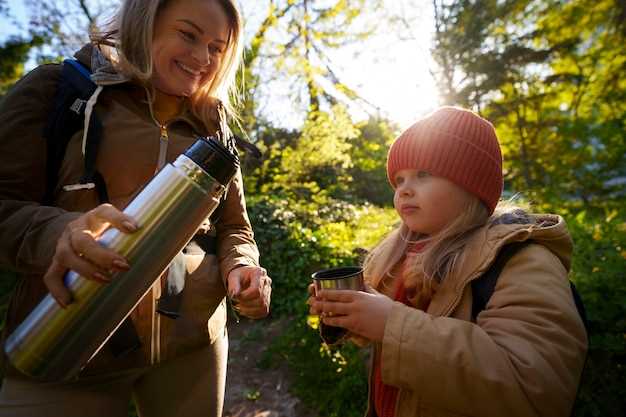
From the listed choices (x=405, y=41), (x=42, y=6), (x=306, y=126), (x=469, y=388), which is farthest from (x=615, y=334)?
(x=405, y=41)

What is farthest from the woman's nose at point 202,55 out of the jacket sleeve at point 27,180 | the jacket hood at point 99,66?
the jacket sleeve at point 27,180

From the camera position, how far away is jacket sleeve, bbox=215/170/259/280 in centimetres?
162

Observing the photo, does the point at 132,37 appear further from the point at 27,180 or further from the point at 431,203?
the point at 431,203

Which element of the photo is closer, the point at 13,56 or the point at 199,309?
the point at 199,309

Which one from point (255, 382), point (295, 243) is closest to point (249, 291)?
point (255, 382)

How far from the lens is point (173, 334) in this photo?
139 cm

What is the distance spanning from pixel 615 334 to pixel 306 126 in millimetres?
6944

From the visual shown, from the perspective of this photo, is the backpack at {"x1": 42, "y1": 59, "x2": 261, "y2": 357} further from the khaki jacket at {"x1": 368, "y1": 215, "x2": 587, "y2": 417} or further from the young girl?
the khaki jacket at {"x1": 368, "y1": 215, "x2": 587, "y2": 417}

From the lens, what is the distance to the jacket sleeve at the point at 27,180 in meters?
1.12

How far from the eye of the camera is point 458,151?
1494mm

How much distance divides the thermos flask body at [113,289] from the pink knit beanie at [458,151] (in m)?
0.90

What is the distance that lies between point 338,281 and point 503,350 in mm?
527

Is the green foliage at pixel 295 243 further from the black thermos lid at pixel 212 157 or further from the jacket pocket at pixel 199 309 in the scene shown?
the black thermos lid at pixel 212 157

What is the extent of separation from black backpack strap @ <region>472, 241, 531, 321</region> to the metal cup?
40 centimetres
